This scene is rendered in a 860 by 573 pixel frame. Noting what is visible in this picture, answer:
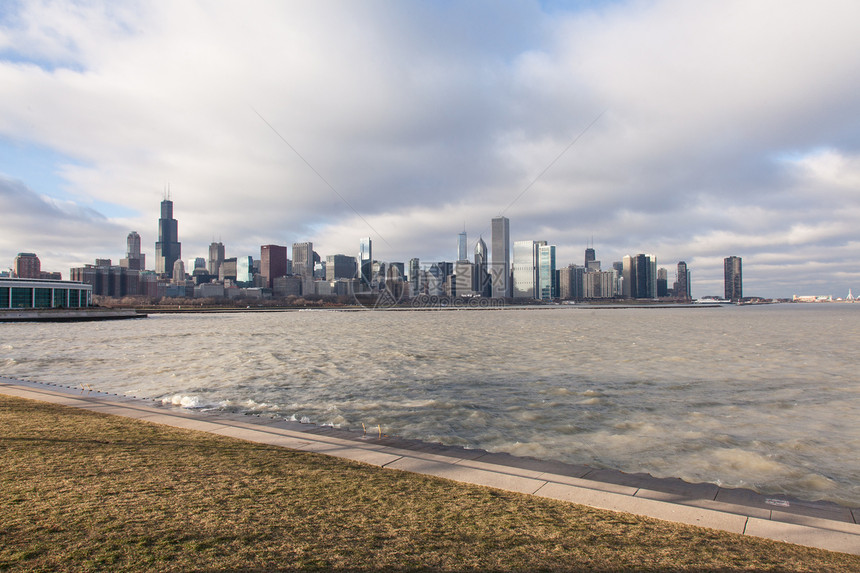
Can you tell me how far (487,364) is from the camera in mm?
29469

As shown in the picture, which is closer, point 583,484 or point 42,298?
point 583,484

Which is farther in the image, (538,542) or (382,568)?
(538,542)

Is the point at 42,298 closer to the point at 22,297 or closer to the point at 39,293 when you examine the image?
the point at 39,293

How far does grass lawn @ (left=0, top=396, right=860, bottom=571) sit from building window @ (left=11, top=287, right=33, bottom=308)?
→ 143 meters

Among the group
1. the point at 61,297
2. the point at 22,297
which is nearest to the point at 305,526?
the point at 22,297

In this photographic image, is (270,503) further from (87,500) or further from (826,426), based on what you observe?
(826,426)

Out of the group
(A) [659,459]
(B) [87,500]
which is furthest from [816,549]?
(B) [87,500]

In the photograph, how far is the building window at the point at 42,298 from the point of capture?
126188 mm

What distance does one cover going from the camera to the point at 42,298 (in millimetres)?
128000

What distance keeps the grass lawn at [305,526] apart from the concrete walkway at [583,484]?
0.36 metres

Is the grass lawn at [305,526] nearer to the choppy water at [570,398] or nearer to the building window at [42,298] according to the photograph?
the choppy water at [570,398]

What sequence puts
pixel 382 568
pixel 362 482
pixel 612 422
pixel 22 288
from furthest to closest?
pixel 22 288 < pixel 612 422 < pixel 362 482 < pixel 382 568

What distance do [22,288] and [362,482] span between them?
489 feet

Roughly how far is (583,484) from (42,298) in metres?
155
